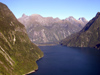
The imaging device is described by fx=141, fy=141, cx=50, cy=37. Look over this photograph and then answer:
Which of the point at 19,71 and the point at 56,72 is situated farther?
the point at 56,72

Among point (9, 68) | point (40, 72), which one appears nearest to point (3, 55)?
point (9, 68)

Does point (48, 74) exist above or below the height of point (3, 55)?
below

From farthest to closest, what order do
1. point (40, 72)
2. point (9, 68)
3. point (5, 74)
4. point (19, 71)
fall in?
point (40, 72)
point (19, 71)
point (9, 68)
point (5, 74)

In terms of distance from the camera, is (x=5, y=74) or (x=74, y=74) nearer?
(x=5, y=74)

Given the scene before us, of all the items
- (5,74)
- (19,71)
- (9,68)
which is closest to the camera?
(5,74)

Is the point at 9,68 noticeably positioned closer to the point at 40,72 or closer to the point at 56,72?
the point at 40,72

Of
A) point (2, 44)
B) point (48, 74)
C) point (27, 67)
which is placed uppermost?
point (2, 44)

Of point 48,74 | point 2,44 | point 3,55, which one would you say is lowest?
point 48,74

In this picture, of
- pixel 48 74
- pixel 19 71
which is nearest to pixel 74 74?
pixel 48 74

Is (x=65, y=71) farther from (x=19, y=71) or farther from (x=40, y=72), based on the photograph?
(x=19, y=71)
